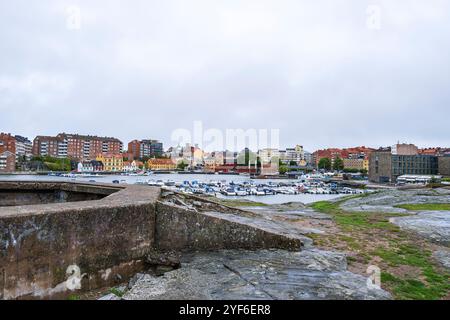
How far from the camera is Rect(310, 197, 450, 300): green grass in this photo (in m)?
3.95

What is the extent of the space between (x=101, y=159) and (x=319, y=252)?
158m

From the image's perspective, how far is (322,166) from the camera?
16775 cm

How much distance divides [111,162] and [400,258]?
521ft

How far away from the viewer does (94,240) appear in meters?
3.99

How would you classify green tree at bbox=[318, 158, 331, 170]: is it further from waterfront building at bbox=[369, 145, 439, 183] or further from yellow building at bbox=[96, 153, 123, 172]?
yellow building at bbox=[96, 153, 123, 172]

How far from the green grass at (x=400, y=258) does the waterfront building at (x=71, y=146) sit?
170 meters

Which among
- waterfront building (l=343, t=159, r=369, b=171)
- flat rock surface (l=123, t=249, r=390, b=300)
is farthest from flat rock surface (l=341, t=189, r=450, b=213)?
waterfront building (l=343, t=159, r=369, b=171)

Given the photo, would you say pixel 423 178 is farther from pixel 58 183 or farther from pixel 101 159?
pixel 101 159

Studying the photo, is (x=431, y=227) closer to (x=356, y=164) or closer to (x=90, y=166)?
(x=90, y=166)

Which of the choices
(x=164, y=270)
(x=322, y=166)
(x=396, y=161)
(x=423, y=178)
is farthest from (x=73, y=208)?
(x=322, y=166)

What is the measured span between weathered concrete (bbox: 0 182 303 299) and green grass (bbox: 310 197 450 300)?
1512 millimetres

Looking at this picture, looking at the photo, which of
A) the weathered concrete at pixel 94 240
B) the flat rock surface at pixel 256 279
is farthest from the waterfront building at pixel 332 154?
the flat rock surface at pixel 256 279

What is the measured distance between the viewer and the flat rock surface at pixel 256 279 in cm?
347

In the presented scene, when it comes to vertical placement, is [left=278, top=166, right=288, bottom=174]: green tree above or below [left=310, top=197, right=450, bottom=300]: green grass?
below
